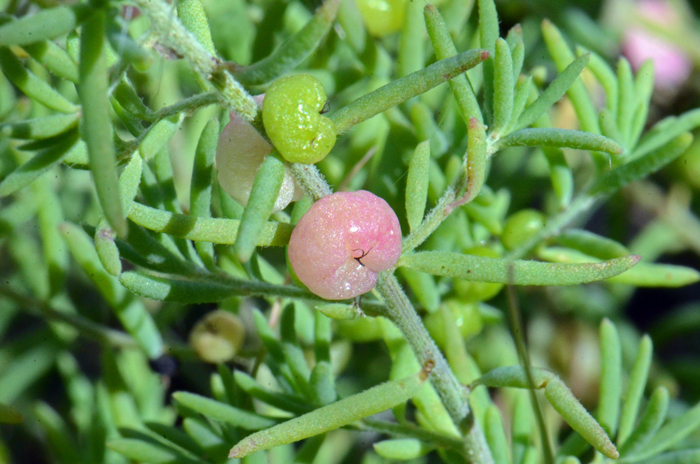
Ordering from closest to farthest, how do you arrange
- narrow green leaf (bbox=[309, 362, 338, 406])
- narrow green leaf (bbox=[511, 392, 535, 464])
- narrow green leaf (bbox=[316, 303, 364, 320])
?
narrow green leaf (bbox=[316, 303, 364, 320])
narrow green leaf (bbox=[309, 362, 338, 406])
narrow green leaf (bbox=[511, 392, 535, 464])

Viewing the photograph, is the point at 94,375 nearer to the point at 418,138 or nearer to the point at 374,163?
the point at 374,163

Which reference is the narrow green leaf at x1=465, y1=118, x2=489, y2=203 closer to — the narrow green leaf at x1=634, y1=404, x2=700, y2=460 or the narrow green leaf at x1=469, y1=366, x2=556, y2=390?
the narrow green leaf at x1=469, y1=366, x2=556, y2=390

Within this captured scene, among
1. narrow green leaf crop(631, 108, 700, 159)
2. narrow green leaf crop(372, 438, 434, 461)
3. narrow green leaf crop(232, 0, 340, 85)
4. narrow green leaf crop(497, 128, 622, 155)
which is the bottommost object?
narrow green leaf crop(372, 438, 434, 461)

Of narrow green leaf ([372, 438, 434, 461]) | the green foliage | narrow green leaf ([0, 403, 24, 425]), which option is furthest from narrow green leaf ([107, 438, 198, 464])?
narrow green leaf ([372, 438, 434, 461])

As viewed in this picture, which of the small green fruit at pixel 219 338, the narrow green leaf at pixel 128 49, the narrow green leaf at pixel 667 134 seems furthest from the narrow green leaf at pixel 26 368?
the narrow green leaf at pixel 667 134

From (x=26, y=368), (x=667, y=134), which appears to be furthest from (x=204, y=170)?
(x=26, y=368)

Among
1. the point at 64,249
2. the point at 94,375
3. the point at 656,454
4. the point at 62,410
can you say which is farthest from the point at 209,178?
the point at 94,375
